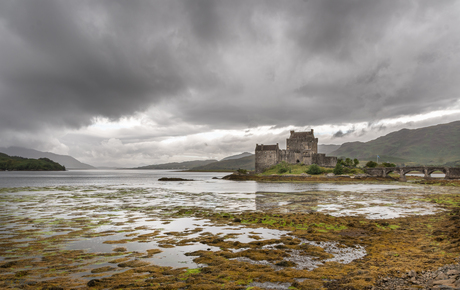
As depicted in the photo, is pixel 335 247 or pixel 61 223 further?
pixel 61 223

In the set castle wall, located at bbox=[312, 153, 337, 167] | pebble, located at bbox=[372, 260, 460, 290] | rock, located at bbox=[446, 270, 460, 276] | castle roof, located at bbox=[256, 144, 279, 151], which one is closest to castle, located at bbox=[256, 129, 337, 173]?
castle roof, located at bbox=[256, 144, 279, 151]

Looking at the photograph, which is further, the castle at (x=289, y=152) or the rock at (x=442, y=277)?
the castle at (x=289, y=152)

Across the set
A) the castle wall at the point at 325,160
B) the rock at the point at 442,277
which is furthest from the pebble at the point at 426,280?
the castle wall at the point at 325,160

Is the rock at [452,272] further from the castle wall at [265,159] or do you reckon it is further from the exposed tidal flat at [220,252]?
the castle wall at [265,159]

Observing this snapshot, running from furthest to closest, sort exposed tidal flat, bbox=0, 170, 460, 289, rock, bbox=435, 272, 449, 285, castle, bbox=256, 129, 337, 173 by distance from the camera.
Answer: castle, bbox=256, 129, 337, 173 < exposed tidal flat, bbox=0, 170, 460, 289 < rock, bbox=435, 272, 449, 285

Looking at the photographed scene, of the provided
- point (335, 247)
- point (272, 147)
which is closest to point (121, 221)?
point (335, 247)

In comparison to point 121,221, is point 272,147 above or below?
above

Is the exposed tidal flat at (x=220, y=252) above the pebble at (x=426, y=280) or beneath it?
beneath

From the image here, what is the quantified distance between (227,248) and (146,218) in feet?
32.2

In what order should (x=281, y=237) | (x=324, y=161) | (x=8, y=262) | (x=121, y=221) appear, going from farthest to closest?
(x=324, y=161), (x=121, y=221), (x=281, y=237), (x=8, y=262)

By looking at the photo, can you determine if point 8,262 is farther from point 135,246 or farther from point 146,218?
point 146,218

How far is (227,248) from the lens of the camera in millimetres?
11195

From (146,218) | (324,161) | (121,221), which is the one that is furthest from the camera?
(324,161)

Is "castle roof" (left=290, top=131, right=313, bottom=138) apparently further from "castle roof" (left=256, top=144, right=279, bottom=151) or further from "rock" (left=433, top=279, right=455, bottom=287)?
"rock" (left=433, top=279, right=455, bottom=287)
